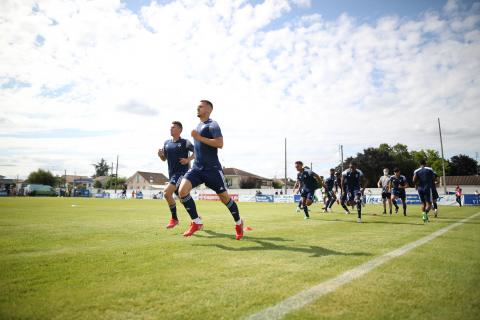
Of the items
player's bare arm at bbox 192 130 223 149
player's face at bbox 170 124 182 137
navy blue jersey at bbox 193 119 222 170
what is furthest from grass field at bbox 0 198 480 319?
player's face at bbox 170 124 182 137

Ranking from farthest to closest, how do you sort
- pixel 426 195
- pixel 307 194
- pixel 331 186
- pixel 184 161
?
pixel 331 186, pixel 307 194, pixel 426 195, pixel 184 161

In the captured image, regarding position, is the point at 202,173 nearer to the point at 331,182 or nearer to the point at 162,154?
the point at 162,154

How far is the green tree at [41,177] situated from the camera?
91438mm

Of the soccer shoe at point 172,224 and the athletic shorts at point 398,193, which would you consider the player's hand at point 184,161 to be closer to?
the soccer shoe at point 172,224

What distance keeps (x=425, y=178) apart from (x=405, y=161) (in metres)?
64.2

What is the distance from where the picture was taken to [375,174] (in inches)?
2462

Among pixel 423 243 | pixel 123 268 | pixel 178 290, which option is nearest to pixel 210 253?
pixel 123 268

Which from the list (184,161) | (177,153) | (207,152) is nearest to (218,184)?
(207,152)

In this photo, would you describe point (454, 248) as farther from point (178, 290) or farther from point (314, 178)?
point (314, 178)

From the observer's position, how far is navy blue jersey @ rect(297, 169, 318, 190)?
12211 millimetres

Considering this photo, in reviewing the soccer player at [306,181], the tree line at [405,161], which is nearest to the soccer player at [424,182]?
the soccer player at [306,181]

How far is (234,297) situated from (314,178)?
34.7 feet

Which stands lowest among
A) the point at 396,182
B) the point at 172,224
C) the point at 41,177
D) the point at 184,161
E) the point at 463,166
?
the point at 172,224

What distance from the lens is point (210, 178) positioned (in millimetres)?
5629
